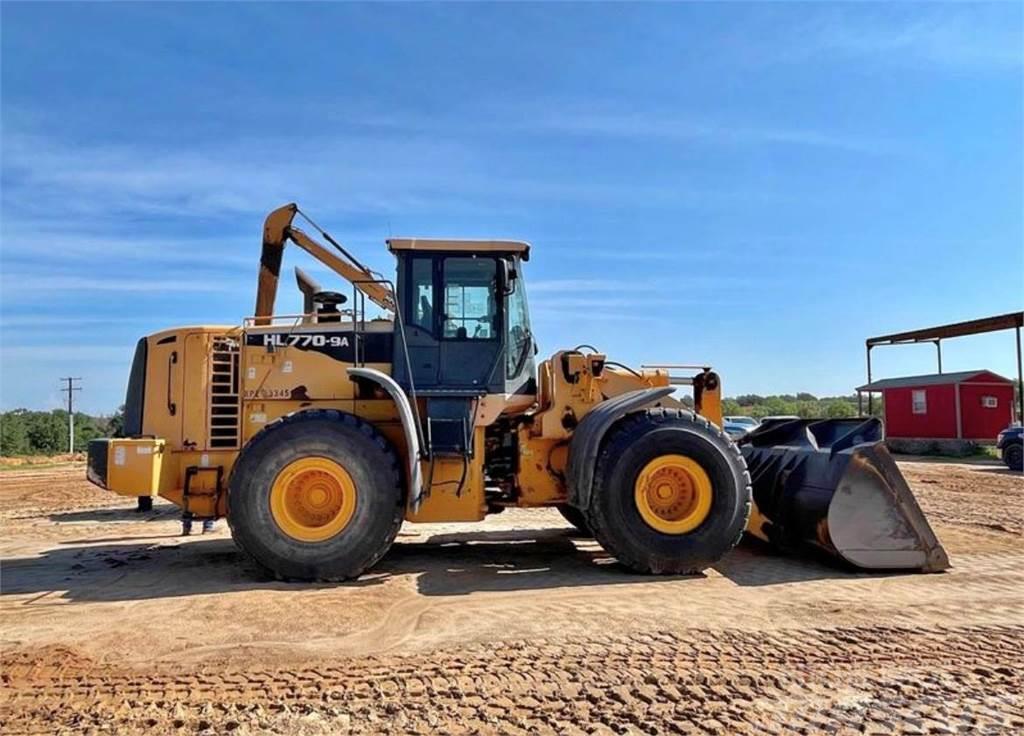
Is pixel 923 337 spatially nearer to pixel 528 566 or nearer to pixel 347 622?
pixel 528 566

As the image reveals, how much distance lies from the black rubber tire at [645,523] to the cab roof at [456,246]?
7.02 ft

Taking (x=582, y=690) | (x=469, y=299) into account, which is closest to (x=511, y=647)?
(x=582, y=690)

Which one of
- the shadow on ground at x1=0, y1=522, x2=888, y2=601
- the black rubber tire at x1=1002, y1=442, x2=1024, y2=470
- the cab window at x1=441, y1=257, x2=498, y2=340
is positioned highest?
the cab window at x1=441, y1=257, x2=498, y2=340

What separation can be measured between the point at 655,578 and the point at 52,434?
50.2 metres

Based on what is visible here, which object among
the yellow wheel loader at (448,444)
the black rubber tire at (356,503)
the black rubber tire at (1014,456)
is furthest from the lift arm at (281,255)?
the black rubber tire at (1014,456)

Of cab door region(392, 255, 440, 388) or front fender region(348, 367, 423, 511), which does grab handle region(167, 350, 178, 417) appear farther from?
cab door region(392, 255, 440, 388)

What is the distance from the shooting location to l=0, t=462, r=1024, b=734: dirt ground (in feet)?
12.2

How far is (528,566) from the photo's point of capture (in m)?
7.27

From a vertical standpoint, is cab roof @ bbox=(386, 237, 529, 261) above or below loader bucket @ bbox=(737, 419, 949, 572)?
above

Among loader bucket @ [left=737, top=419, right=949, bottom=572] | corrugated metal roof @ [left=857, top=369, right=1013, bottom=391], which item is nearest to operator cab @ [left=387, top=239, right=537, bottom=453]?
loader bucket @ [left=737, top=419, right=949, bottom=572]

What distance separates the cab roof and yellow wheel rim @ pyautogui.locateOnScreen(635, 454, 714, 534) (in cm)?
247

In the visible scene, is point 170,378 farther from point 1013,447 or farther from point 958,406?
point 958,406

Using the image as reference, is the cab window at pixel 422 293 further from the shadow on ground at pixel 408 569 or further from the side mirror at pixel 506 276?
the shadow on ground at pixel 408 569

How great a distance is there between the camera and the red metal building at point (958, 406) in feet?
87.8
